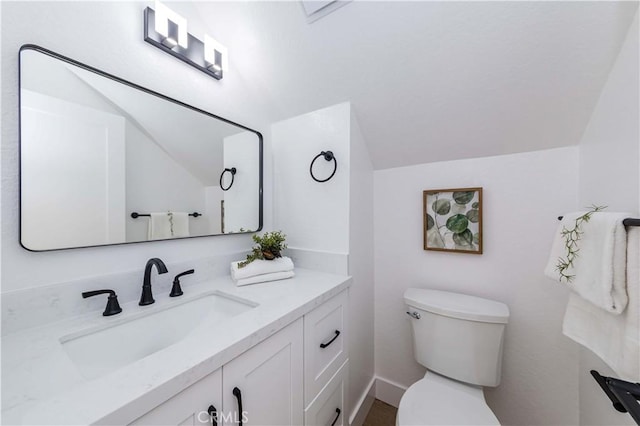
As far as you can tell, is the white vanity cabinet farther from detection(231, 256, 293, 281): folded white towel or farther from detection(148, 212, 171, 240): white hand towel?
detection(148, 212, 171, 240): white hand towel

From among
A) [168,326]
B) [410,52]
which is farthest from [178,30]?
[168,326]

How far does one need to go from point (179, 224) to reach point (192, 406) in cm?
75

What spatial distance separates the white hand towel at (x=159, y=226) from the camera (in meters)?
0.98

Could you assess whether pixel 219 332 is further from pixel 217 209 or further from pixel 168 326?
pixel 217 209

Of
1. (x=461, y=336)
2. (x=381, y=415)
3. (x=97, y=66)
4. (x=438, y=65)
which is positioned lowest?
(x=381, y=415)

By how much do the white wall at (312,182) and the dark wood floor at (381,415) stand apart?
1.08 meters

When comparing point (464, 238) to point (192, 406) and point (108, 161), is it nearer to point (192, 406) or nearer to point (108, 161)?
point (192, 406)

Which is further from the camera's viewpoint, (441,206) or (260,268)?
(441,206)

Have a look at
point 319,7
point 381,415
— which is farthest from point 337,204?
point 381,415

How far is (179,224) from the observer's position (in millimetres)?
1071

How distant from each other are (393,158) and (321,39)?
Result: 753mm

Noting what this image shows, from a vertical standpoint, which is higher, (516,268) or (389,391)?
(516,268)

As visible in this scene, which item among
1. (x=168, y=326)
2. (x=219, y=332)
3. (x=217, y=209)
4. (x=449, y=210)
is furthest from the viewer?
(x=449, y=210)

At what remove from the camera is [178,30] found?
105 centimetres
